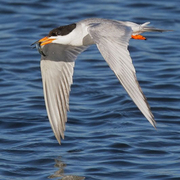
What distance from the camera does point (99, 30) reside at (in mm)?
6195

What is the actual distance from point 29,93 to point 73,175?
2.83 meters

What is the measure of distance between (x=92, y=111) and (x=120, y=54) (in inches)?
110

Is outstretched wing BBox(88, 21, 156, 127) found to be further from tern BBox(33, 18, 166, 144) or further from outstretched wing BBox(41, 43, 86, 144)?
outstretched wing BBox(41, 43, 86, 144)

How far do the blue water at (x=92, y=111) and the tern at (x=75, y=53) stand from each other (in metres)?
0.47

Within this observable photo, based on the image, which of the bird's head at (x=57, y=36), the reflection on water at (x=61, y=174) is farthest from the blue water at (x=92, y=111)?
the bird's head at (x=57, y=36)

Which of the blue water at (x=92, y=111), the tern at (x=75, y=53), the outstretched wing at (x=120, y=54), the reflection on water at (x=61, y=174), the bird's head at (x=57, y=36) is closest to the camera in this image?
the outstretched wing at (x=120, y=54)

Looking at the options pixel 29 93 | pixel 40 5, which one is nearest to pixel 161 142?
pixel 29 93

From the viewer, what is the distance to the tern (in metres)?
5.57

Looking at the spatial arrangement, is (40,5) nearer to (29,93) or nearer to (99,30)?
(29,93)

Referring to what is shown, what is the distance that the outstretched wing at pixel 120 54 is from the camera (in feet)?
17.7

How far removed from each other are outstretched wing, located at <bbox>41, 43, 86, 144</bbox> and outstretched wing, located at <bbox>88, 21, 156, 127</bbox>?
2.82 feet

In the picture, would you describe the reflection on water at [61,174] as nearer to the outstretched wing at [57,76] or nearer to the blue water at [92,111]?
the blue water at [92,111]

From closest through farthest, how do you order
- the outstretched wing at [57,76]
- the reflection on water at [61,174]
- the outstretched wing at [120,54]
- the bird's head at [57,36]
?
the outstretched wing at [120,54] < the reflection on water at [61,174] < the bird's head at [57,36] < the outstretched wing at [57,76]

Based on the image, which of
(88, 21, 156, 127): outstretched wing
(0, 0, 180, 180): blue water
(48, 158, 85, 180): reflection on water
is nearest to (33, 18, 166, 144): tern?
(88, 21, 156, 127): outstretched wing
